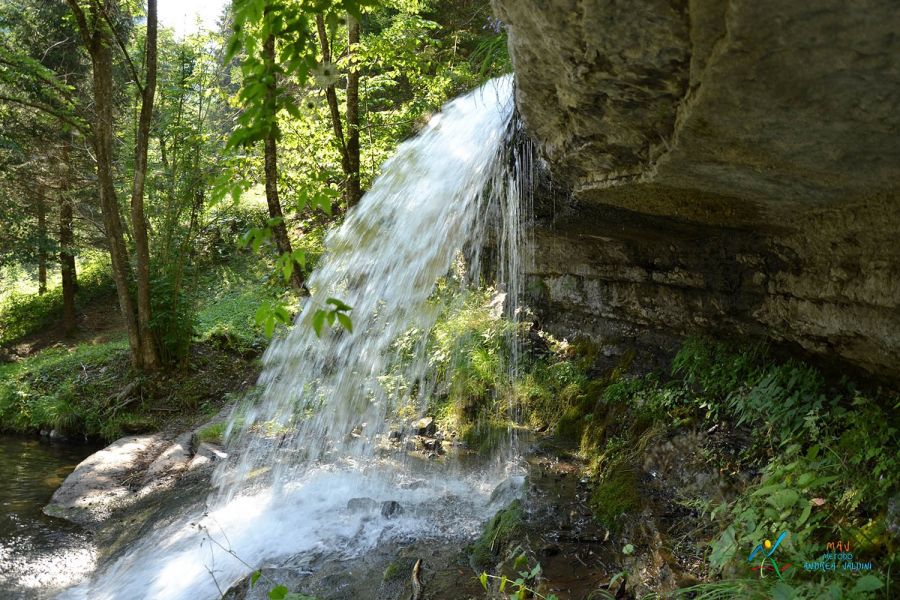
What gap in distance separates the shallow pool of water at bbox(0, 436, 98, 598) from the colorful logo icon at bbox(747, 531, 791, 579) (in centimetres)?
567

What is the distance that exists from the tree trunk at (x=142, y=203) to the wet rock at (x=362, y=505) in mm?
7340

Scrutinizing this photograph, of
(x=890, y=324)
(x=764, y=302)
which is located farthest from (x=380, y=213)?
(x=890, y=324)

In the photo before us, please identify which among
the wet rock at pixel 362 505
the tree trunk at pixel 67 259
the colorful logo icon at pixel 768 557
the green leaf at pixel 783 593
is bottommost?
the wet rock at pixel 362 505

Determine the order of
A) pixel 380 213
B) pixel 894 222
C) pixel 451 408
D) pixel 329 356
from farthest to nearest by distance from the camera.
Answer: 1. pixel 329 356
2. pixel 451 408
3. pixel 380 213
4. pixel 894 222

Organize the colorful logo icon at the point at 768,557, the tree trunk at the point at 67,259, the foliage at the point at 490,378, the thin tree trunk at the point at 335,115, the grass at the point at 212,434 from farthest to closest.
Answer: the tree trunk at the point at 67,259
the thin tree trunk at the point at 335,115
the grass at the point at 212,434
the foliage at the point at 490,378
the colorful logo icon at the point at 768,557

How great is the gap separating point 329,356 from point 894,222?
7.22 meters

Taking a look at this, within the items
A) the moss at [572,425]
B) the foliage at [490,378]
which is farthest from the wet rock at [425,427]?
the moss at [572,425]

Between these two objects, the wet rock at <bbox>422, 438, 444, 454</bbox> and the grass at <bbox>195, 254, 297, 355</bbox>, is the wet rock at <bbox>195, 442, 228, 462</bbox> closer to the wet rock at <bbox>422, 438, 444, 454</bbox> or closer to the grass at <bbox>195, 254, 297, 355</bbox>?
the grass at <bbox>195, 254, 297, 355</bbox>

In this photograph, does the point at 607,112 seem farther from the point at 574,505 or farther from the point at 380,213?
the point at 380,213

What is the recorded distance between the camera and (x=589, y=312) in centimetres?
728

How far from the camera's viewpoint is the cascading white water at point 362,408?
5.12 metres

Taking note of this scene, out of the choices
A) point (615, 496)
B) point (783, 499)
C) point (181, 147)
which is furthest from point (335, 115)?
point (783, 499)

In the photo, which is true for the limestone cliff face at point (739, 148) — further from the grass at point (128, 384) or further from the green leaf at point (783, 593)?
the grass at point (128, 384)

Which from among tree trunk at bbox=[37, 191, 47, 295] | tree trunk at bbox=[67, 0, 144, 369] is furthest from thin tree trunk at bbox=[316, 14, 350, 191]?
tree trunk at bbox=[37, 191, 47, 295]
